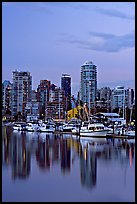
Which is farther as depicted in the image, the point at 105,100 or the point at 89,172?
the point at 105,100

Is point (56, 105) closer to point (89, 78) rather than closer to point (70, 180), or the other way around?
point (89, 78)

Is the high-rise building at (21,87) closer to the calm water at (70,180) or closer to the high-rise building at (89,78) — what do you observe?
the high-rise building at (89,78)

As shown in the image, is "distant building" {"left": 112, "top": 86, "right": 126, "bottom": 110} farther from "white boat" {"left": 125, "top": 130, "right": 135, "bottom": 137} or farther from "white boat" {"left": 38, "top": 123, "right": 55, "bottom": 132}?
"white boat" {"left": 125, "top": 130, "right": 135, "bottom": 137}

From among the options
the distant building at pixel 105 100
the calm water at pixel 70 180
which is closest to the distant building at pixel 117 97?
the distant building at pixel 105 100

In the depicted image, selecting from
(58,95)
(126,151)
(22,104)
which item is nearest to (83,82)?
(58,95)

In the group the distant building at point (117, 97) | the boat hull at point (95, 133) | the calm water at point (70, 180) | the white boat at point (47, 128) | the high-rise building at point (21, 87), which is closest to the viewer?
the calm water at point (70, 180)

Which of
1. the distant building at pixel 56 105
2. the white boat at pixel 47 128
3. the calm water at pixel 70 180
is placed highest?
the distant building at pixel 56 105

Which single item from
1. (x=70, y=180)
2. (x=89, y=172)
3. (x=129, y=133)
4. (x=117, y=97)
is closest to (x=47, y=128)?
(x=129, y=133)

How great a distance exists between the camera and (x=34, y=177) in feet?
20.4

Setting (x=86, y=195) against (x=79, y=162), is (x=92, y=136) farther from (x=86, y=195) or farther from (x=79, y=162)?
(x=86, y=195)

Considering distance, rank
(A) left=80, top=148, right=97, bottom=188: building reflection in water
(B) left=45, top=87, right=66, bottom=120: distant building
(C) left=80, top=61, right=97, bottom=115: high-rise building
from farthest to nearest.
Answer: (C) left=80, top=61, right=97, bottom=115: high-rise building → (B) left=45, top=87, right=66, bottom=120: distant building → (A) left=80, top=148, right=97, bottom=188: building reflection in water

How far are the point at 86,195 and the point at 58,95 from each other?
33.1 meters

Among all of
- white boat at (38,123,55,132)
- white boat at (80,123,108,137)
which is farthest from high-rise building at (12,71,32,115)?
white boat at (80,123,108,137)

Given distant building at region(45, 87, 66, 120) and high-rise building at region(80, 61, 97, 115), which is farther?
high-rise building at region(80, 61, 97, 115)
